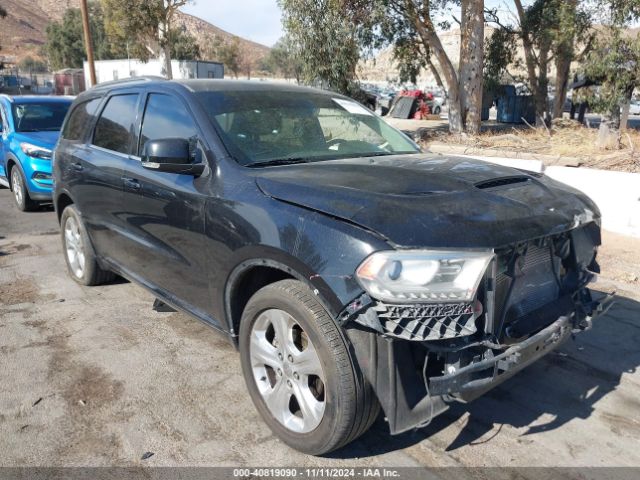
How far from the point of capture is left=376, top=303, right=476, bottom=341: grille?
7.55 feet

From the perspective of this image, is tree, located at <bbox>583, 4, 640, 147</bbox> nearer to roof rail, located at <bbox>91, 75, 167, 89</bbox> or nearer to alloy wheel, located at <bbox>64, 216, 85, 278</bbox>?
roof rail, located at <bbox>91, 75, 167, 89</bbox>

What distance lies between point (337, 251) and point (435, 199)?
581 millimetres

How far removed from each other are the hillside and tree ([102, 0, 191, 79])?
75.6 metres

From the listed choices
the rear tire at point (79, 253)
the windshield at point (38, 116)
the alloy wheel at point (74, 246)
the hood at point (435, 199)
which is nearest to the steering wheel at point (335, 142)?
the hood at point (435, 199)

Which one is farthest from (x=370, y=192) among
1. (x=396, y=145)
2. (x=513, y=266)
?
(x=396, y=145)

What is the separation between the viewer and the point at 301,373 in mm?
2740

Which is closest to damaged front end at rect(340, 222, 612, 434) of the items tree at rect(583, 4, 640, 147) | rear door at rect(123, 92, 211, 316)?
rear door at rect(123, 92, 211, 316)

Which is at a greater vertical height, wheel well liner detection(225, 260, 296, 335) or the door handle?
the door handle

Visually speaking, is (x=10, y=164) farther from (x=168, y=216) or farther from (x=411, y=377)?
(x=411, y=377)

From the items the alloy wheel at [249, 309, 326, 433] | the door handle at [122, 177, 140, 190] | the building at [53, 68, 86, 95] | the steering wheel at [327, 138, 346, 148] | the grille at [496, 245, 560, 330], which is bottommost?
the alloy wheel at [249, 309, 326, 433]

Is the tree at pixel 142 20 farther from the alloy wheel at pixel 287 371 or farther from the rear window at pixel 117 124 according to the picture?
the alloy wheel at pixel 287 371

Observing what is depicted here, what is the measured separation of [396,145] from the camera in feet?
13.8

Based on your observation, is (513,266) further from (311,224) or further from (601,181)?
(601,181)

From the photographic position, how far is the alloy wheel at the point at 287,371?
2.71 meters
